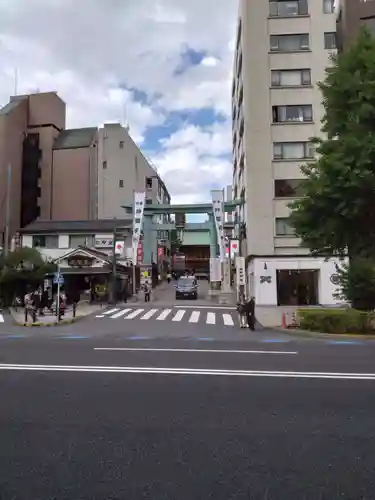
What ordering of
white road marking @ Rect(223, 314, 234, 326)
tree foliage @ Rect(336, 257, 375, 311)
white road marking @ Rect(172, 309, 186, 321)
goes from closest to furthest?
tree foliage @ Rect(336, 257, 375, 311) → white road marking @ Rect(223, 314, 234, 326) → white road marking @ Rect(172, 309, 186, 321)

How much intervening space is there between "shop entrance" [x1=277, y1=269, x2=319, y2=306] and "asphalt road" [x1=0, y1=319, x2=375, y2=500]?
87.8 feet

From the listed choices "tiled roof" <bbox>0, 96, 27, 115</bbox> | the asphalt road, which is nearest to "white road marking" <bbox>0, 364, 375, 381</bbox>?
the asphalt road

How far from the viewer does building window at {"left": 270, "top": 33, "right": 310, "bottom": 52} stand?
125 feet

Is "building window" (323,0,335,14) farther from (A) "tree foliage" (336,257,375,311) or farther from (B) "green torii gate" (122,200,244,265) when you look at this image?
(A) "tree foliage" (336,257,375,311)

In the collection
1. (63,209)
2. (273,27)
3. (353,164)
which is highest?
(273,27)

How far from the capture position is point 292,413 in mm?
6074

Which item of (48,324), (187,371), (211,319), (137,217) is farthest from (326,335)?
(137,217)

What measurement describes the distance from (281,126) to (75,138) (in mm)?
37943

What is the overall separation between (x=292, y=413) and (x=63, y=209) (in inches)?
2428

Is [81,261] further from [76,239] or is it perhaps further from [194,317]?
[194,317]

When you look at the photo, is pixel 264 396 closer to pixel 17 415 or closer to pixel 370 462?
pixel 370 462

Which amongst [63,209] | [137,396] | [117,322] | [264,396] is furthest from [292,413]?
[63,209]

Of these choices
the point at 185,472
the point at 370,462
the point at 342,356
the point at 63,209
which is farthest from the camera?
the point at 63,209

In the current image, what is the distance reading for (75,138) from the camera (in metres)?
67.2
